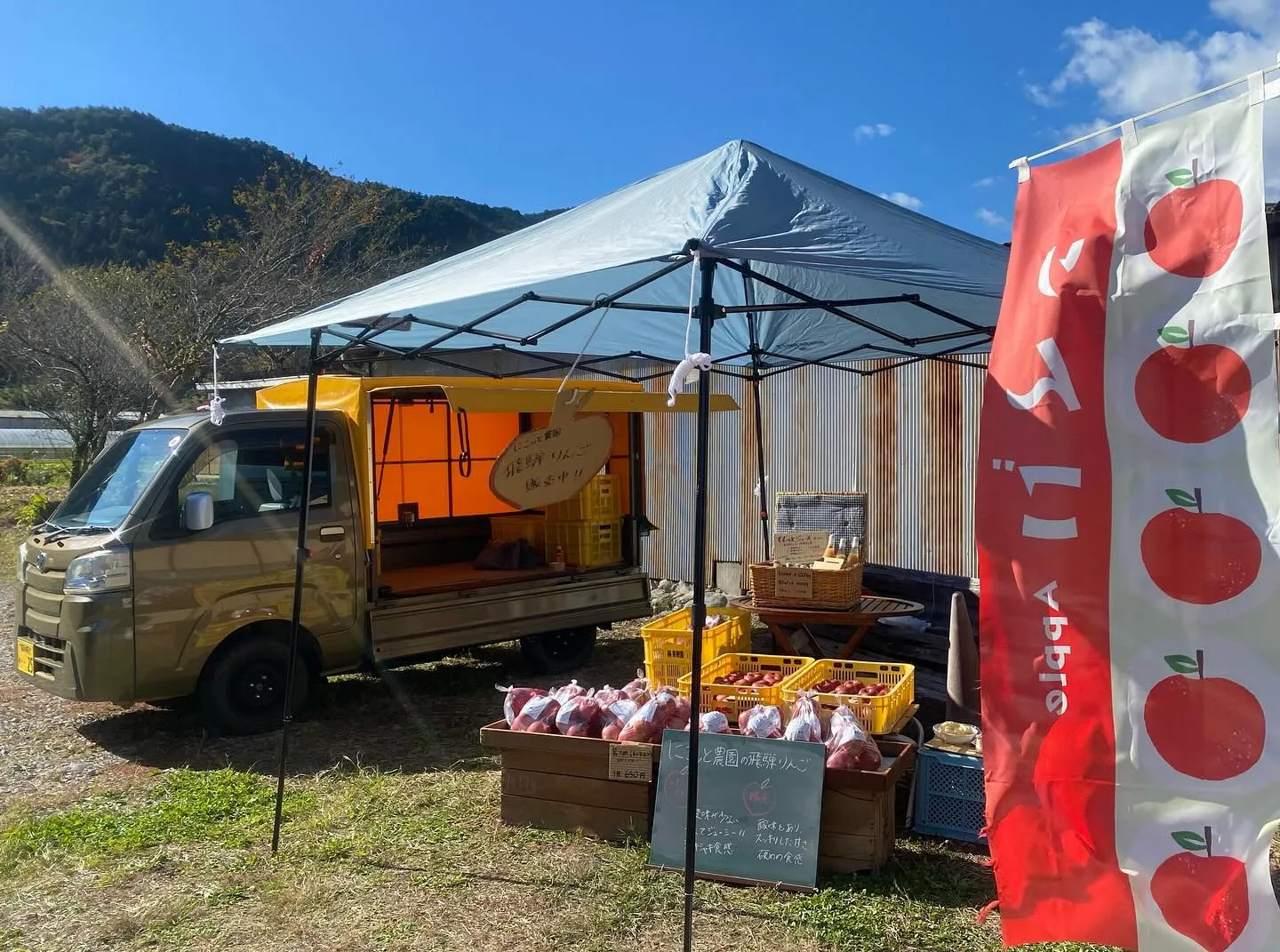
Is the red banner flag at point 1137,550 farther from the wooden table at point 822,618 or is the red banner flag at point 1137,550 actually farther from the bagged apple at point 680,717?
the wooden table at point 822,618

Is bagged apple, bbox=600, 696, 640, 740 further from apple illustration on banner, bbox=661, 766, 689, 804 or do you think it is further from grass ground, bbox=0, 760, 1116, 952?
grass ground, bbox=0, 760, 1116, 952

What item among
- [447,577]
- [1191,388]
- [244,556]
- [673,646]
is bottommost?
[673,646]

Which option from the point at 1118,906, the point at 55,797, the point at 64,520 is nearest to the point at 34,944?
the point at 55,797

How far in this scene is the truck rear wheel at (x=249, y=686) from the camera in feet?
20.0

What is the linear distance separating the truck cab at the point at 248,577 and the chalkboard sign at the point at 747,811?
5.82ft

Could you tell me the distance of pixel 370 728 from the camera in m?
6.60

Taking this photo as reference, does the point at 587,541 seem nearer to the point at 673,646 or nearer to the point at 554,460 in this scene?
the point at 673,646

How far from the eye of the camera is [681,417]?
1087 centimetres

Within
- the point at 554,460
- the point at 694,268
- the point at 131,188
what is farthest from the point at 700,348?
the point at 131,188

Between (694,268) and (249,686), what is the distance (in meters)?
4.22

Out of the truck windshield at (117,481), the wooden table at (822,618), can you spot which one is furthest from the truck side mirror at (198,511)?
the wooden table at (822,618)

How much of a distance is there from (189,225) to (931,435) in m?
28.3

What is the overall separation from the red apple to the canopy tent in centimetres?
134

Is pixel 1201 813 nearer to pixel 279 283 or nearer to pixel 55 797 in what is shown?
pixel 55 797
